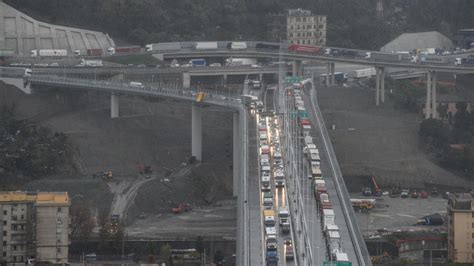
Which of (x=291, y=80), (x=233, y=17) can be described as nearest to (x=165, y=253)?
(x=291, y=80)

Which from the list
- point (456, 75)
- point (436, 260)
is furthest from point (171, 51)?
point (436, 260)

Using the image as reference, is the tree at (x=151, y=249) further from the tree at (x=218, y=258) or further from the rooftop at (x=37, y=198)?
the rooftop at (x=37, y=198)

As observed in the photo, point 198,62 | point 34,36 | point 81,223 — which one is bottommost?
point 81,223

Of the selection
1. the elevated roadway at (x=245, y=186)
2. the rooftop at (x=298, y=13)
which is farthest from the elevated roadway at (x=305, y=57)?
the elevated roadway at (x=245, y=186)

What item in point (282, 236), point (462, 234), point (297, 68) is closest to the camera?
point (282, 236)

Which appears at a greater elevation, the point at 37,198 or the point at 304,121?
the point at 304,121

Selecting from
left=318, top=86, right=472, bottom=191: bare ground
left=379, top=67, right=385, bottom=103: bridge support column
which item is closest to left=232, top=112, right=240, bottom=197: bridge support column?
left=318, top=86, right=472, bottom=191: bare ground

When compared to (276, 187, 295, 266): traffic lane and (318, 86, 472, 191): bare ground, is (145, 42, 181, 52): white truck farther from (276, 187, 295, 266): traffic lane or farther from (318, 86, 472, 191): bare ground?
(276, 187, 295, 266): traffic lane

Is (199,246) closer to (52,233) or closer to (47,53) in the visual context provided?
(52,233)

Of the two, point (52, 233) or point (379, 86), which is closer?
point (52, 233)
